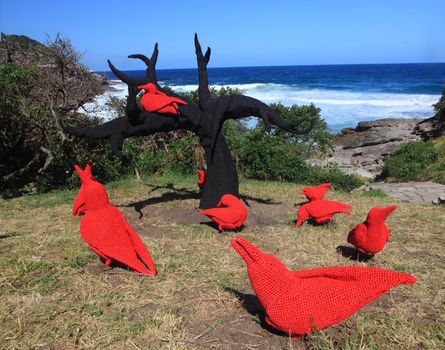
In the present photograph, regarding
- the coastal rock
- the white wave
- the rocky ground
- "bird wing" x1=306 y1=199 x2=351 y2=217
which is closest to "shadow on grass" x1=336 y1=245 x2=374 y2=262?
"bird wing" x1=306 y1=199 x2=351 y2=217

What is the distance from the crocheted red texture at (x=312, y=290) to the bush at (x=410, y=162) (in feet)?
30.5

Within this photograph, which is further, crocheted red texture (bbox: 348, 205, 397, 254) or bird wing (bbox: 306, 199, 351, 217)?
bird wing (bbox: 306, 199, 351, 217)

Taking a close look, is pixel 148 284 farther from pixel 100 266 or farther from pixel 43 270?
pixel 43 270

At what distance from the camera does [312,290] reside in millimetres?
2832

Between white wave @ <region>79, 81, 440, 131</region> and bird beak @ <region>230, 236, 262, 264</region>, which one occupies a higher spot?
bird beak @ <region>230, 236, 262, 264</region>

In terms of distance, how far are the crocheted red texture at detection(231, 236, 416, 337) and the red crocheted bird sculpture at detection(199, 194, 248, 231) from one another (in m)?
2.39

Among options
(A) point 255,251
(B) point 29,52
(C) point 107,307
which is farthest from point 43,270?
(B) point 29,52

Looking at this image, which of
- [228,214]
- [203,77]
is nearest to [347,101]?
[203,77]

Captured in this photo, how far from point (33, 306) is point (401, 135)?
19770mm

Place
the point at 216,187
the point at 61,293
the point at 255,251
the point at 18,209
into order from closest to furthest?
1. the point at 255,251
2. the point at 61,293
3. the point at 216,187
4. the point at 18,209

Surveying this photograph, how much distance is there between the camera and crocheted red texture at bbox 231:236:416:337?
8.79ft

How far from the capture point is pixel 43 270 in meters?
4.30

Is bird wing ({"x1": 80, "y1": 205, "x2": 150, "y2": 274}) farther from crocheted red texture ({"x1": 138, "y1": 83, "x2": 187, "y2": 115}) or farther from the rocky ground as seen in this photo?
the rocky ground

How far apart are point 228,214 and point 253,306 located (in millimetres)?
1932
